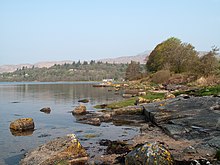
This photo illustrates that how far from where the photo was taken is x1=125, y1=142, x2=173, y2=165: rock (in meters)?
9.64

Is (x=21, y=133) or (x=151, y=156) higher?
(x=151, y=156)

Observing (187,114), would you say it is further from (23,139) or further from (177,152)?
(23,139)

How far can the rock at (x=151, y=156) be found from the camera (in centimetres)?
964

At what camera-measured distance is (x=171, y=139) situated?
1509cm

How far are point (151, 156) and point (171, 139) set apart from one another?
19.2ft

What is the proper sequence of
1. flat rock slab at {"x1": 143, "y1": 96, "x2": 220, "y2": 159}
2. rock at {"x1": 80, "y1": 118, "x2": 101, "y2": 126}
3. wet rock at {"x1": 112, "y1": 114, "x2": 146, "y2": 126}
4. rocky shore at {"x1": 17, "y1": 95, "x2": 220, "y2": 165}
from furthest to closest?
rock at {"x1": 80, "y1": 118, "x2": 101, "y2": 126} → wet rock at {"x1": 112, "y1": 114, "x2": 146, "y2": 126} → flat rock slab at {"x1": 143, "y1": 96, "x2": 220, "y2": 159} → rocky shore at {"x1": 17, "y1": 95, "x2": 220, "y2": 165}

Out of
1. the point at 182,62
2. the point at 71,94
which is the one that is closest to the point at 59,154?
the point at 71,94

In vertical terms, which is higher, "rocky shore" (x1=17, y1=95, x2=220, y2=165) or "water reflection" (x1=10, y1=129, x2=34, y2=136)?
"rocky shore" (x1=17, y1=95, x2=220, y2=165)

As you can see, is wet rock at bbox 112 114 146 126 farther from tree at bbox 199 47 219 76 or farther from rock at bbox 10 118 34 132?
tree at bbox 199 47 219 76

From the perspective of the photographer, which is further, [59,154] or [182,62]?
[182,62]

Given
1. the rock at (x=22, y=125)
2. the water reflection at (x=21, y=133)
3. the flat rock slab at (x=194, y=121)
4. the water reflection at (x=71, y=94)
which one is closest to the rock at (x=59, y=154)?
the flat rock slab at (x=194, y=121)

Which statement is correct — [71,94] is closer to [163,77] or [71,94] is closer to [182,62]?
[163,77]

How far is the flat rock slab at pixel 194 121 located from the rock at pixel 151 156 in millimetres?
2359

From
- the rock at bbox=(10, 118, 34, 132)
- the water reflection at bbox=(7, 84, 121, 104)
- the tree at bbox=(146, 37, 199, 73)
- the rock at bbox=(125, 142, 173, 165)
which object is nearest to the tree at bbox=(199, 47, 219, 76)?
the tree at bbox=(146, 37, 199, 73)
